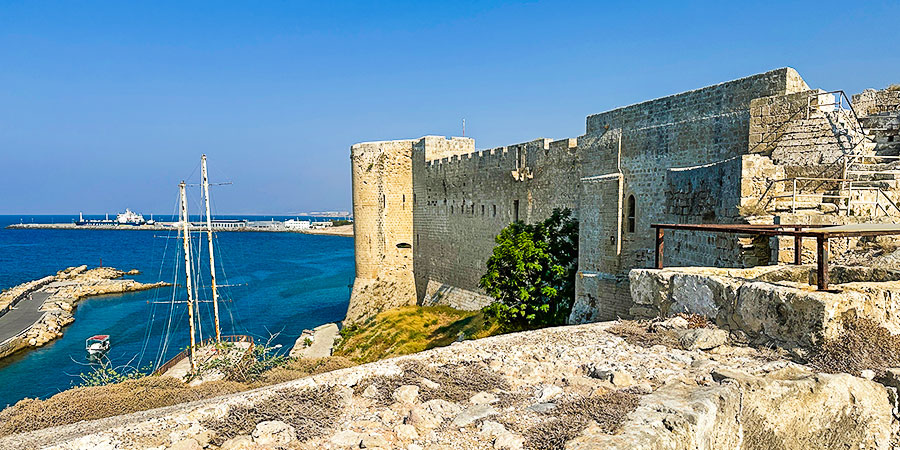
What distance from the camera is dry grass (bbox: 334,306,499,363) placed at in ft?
73.4

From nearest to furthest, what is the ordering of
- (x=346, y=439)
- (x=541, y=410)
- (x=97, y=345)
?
(x=346, y=439), (x=541, y=410), (x=97, y=345)

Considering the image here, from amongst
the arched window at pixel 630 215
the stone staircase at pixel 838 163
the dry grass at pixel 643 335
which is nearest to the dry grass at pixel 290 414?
the dry grass at pixel 643 335

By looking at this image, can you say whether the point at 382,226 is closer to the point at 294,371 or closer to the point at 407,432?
the point at 294,371

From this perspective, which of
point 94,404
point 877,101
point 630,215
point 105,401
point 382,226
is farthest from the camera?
point 382,226

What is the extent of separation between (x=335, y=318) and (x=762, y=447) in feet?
118

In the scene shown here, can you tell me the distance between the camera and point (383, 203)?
29719 mm

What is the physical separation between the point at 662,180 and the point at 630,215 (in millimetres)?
1369

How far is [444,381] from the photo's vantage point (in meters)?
4.54

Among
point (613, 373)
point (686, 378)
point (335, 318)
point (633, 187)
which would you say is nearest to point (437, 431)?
point (613, 373)

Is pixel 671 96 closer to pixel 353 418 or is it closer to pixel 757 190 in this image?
pixel 757 190

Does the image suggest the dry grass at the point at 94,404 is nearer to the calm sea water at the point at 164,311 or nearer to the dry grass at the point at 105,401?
the dry grass at the point at 105,401

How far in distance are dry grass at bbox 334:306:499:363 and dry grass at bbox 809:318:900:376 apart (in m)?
15.6

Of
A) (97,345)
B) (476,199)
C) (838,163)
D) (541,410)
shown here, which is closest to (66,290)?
(97,345)

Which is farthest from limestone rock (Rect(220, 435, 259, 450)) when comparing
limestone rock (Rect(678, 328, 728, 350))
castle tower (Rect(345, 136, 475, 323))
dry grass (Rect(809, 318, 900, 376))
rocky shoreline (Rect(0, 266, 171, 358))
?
rocky shoreline (Rect(0, 266, 171, 358))
